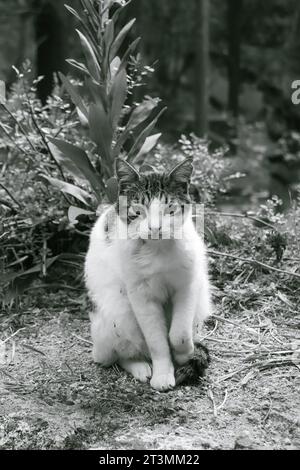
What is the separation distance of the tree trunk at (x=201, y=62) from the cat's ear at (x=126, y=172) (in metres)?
3.09

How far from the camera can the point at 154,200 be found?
2305 millimetres

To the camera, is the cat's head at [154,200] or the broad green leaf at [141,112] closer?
the cat's head at [154,200]

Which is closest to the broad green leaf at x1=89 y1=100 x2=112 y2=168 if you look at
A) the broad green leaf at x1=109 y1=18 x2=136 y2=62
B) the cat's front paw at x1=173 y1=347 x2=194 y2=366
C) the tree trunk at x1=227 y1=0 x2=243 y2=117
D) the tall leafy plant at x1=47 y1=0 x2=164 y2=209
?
the tall leafy plant at x1=47 y1=0 x2=164 y2=209

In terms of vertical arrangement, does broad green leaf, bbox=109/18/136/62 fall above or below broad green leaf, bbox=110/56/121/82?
above

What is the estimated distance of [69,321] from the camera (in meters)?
3.24

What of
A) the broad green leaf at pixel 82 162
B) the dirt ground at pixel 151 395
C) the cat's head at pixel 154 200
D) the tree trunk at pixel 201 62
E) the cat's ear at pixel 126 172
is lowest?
the dirt ground at pixel 151 395

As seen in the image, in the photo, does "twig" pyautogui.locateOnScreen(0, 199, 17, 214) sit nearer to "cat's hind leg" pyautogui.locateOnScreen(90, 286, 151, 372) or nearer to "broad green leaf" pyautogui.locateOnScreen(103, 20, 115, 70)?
"broad green leaf" pyautogui.locateOnScreen(103, 20, 115, 70)

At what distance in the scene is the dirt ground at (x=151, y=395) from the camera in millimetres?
2107

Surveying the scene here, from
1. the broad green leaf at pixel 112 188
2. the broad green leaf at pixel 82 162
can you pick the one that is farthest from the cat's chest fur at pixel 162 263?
the broad green leaf at pixel 82 162

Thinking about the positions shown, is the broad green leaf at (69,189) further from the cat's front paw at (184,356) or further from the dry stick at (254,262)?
the cat's front paw at (184,356)

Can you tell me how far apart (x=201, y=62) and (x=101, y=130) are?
2771 mm

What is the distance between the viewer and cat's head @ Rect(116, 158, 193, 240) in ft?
7.49

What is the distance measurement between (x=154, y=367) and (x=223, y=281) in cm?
107

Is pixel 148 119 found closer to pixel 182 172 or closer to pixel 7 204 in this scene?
pixel 7 204
